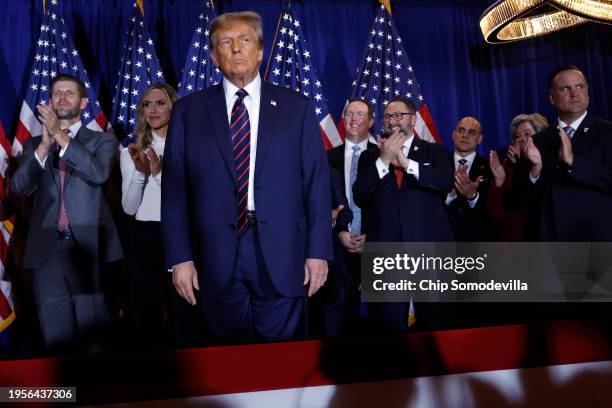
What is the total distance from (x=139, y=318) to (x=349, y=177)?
4.44ft

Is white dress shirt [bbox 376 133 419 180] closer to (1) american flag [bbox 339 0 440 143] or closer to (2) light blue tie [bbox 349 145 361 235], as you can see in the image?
(2) light blue tie [bbox 349 145 361 235]

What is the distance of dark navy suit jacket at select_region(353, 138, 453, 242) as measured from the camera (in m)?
2.93

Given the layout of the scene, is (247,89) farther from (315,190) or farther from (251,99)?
(315,190)

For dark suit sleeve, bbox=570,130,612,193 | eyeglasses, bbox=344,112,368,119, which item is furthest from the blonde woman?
dark suit sleeve, bbox=570,130,612,193

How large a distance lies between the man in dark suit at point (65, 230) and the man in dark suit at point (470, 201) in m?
1.91

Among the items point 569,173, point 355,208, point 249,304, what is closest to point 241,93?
point 249,304

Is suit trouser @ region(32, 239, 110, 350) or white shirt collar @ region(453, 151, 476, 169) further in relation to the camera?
white shirt collar @ region(453, 151, 476, 169)

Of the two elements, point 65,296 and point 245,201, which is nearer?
point 245,201

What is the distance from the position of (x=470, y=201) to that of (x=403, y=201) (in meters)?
0.76

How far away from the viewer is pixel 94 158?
2.85m

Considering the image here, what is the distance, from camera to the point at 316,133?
194cm

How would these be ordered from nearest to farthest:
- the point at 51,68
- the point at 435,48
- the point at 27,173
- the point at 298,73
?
1. the point at 27,173
2. the point at 51,68
3. the point at 298,73
4. the point at 435,48

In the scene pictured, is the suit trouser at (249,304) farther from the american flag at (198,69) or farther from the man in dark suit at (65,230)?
the american flag at (198,69)

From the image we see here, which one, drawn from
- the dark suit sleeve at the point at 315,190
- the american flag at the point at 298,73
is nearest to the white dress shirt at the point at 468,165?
the american flag at the point at 298,73
